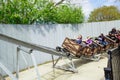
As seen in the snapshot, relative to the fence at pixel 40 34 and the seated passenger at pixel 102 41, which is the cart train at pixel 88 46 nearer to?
the seated passenger at pixel 102 41

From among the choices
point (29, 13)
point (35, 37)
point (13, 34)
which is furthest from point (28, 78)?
point (29, 13)

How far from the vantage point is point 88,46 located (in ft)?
36.1

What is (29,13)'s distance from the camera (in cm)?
1228

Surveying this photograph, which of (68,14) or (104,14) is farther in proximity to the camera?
(104,14)

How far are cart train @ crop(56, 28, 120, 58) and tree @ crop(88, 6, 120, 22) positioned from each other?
19609 mm

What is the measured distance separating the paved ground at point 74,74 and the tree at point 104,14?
70.8 feet

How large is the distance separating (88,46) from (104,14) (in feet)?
77.8

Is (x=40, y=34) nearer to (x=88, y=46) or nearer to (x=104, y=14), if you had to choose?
(x=88, y=46)

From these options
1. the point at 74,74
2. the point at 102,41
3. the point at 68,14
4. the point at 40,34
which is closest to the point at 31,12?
the point at 40,34

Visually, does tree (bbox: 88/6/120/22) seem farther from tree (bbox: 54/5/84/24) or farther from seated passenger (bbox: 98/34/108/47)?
seated passenger (bbox: 98/34/108/47)

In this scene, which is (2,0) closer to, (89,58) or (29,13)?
(29,13)

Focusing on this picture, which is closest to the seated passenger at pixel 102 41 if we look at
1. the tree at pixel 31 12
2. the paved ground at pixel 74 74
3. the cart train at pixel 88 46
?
the cart train at pixel 88 46

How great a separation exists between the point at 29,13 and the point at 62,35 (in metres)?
2.20

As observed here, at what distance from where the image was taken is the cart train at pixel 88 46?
408 inches
